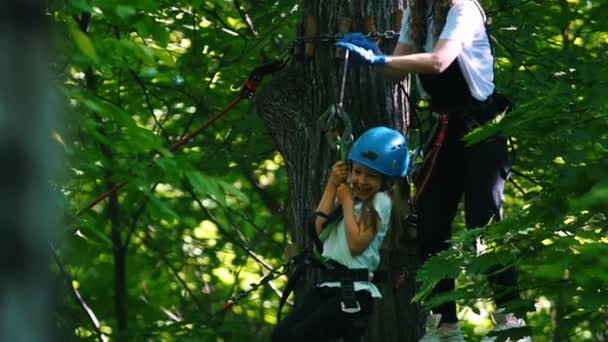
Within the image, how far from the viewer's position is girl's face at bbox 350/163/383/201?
4.11 m

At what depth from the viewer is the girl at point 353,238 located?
13.3 feet

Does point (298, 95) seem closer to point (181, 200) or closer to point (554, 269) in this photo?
point (554, 269)

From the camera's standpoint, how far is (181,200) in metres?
9.07

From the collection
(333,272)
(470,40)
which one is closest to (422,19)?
(470,40)

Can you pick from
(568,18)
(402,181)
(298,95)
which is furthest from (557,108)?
(568,18)

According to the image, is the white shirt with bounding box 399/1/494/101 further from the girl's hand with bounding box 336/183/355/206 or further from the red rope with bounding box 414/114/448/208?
the girl's hand with bounding box 336/183/355/206

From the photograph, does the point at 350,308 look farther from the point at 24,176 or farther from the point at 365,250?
the point at 24,176

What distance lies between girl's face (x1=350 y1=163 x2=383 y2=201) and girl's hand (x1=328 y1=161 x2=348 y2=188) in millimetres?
35

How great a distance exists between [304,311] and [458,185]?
0.81 m

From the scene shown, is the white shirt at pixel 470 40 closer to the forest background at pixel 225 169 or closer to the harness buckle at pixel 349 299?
the forest background at pixel 225 169

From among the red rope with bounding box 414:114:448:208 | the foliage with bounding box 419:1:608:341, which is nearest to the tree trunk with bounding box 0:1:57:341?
the foliage with bounding box 419:1:608:341

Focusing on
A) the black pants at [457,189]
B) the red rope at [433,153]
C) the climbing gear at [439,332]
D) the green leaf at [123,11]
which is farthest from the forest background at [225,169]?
the red rope at [433,153]

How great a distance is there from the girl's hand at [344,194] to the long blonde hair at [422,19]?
0.63 meters

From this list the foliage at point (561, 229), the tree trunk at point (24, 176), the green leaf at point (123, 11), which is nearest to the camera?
the tree trunk at point (24, 176)
